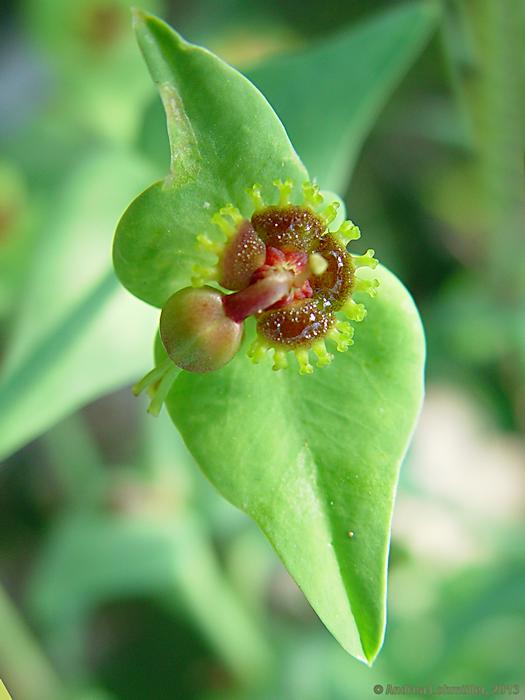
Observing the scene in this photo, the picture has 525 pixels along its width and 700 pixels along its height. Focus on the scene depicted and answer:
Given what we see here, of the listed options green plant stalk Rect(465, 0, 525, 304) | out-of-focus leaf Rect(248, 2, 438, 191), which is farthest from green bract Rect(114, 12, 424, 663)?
green plant stalk Rect(465, 0, 525, 304)

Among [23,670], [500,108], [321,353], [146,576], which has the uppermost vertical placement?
[321,353]

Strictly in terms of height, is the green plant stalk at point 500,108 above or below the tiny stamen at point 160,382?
below

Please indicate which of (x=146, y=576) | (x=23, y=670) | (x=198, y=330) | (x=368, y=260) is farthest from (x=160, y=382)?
(x=23, y=670)

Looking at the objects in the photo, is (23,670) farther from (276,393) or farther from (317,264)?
(317,264)

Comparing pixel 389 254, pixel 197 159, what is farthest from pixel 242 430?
pixel 389 254

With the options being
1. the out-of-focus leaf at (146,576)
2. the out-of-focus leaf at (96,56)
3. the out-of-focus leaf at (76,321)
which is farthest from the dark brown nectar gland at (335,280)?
the out-of-focus leaf at (96,56)

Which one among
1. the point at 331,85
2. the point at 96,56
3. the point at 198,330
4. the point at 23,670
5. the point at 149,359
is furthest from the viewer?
the point at 96,56

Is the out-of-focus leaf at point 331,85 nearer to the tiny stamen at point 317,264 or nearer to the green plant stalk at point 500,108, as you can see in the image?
the green plant stalk at point 500,108
